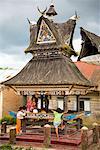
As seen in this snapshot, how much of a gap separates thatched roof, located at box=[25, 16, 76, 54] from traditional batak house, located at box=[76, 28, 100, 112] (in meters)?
1.16

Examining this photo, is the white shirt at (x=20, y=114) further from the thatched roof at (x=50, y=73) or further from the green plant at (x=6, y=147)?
the green plant at (x=6, y=147)

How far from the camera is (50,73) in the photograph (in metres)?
16.1

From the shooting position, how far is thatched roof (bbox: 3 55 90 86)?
15422 mm

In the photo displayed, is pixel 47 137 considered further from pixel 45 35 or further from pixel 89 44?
pixel 89 44

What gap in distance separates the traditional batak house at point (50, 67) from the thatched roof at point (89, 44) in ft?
4.37

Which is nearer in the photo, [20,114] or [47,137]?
[47,137]

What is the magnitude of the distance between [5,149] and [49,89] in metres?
3.53

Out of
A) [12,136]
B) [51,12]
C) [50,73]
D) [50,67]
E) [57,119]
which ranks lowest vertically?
[12,136]

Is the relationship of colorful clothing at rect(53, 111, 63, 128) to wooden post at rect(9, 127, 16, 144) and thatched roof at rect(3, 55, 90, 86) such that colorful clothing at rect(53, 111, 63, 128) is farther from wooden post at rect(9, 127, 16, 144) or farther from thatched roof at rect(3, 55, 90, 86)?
wooden post at rect(9, 127, 16, 144)

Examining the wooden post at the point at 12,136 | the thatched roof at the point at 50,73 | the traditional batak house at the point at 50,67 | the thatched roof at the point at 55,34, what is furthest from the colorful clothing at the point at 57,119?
the thatched roof at the point at 55,34

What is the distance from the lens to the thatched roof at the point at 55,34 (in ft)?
55.1

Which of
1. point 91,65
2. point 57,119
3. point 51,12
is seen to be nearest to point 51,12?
point 51,12

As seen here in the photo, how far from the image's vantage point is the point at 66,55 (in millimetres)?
17234

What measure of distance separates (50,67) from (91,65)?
9897 mm
